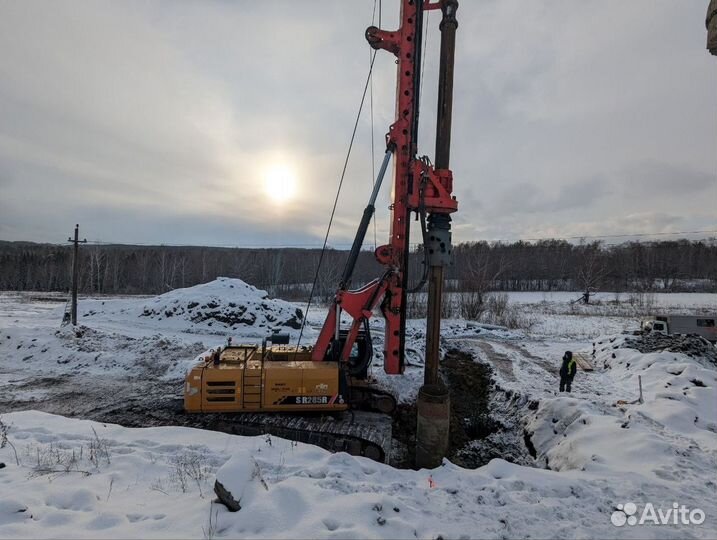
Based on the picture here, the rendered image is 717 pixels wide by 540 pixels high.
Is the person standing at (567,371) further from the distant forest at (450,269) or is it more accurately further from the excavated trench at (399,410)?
the distant forest at (450,269)

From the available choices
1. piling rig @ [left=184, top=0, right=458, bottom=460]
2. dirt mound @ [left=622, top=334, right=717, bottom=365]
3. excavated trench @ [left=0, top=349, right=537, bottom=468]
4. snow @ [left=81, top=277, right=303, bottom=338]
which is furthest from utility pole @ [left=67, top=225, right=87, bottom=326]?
dirt mound @ [left=622, top=334, right=717, bottom=365]

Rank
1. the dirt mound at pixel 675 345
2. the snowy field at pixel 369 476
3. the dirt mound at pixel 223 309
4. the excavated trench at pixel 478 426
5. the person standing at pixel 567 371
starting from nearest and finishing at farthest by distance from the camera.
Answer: the snowy field at pixel 369 476, the excavated trench at pixel 478 426, the person standing at pixel 567 371, the dirt mound at pixel 675 345, the dirt mound at pixel 223 309

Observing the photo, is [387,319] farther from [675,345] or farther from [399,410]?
[675,345]

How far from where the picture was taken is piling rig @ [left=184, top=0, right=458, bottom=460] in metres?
5.92

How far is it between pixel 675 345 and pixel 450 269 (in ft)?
158

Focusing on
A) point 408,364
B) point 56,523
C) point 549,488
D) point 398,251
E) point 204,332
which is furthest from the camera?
point 204,332

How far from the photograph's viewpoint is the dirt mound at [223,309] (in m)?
20.9

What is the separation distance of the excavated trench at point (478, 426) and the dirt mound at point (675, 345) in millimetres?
6465

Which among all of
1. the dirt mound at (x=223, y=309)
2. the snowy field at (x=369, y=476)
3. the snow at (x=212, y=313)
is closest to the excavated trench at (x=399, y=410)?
the snowy field at (x=369, y=476)

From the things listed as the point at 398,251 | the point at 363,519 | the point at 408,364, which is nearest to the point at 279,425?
the point at 363,519

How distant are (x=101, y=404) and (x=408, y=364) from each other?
30.5 feet

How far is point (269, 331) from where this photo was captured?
20.5 m

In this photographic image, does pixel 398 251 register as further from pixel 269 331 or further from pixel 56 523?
pixel 269 331

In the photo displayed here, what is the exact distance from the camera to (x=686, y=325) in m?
17.5
